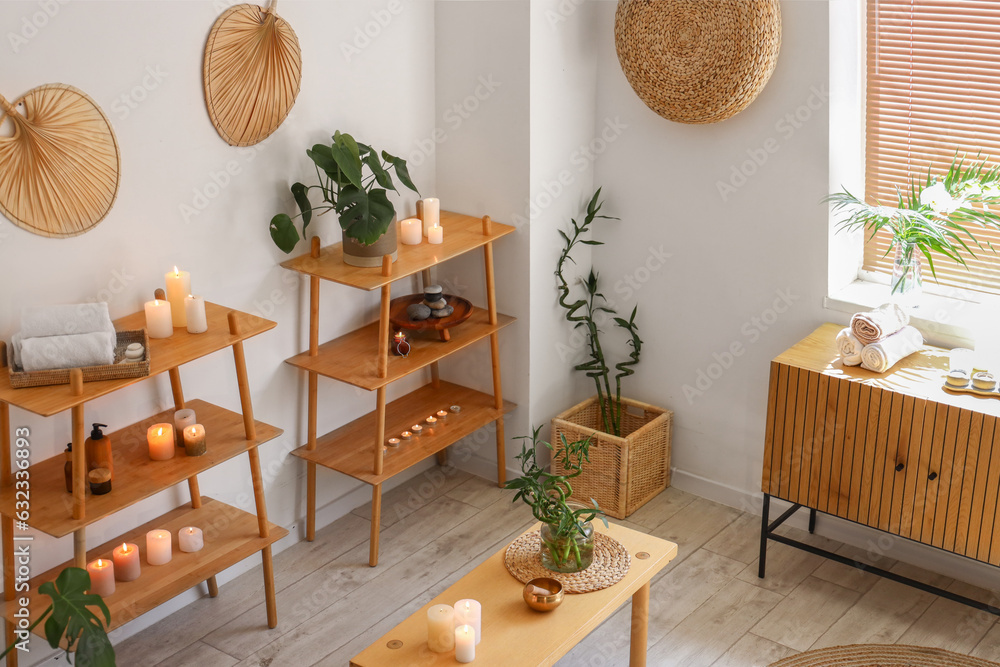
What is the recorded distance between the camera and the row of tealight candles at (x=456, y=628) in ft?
7.13

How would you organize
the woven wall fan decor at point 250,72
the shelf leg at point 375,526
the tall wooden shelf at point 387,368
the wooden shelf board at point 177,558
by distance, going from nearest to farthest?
1. the wooden shelf board at point 177,558
2. the woven wall fan decor at point 250,72
3. the tall wooden shelf at point 387,368
4. the shelf leg at point 375,526

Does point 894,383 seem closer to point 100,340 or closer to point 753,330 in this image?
point 753,330

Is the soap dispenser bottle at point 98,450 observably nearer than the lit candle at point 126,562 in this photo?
Yes

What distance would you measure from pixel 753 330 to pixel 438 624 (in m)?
1.66

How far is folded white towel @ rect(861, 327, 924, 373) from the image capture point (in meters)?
2.84

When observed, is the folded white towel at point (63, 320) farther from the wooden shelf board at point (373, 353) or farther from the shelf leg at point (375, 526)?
the shelf leg at point (375, 526)

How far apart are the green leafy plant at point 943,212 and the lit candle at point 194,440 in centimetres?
194

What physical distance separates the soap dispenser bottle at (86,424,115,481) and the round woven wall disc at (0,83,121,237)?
19.4 inches

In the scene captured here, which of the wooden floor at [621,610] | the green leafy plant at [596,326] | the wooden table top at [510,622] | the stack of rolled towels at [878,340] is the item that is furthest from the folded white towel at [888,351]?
the green leafy plant at [596,326]

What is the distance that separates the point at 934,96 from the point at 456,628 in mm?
2040

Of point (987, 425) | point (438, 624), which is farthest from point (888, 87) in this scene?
point (438, 624)

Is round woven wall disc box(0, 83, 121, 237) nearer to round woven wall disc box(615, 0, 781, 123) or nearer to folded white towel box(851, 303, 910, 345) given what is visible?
round woven wall disc box(615, 0, 781, 123)

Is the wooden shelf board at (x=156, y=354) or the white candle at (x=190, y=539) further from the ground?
the wooden shelf board at (x=156, y=354)

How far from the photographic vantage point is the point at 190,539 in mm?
2732
